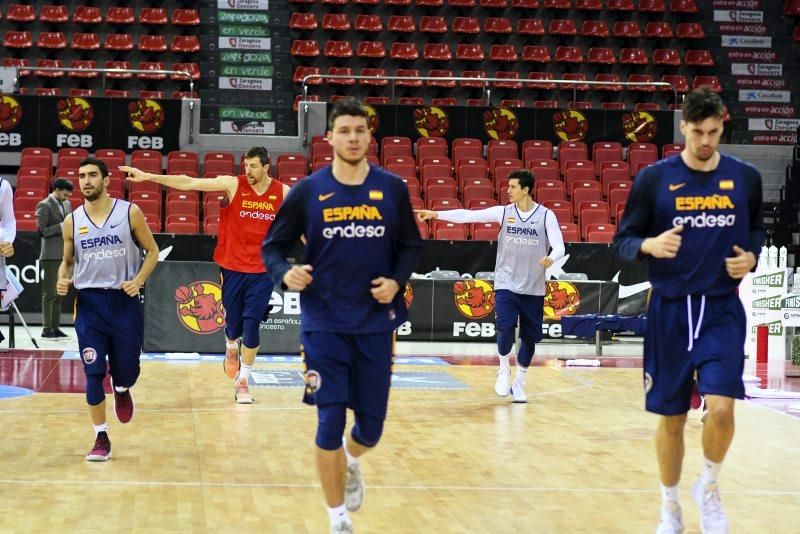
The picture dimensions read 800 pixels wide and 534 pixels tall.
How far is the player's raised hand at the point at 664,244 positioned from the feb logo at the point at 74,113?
53.4ft

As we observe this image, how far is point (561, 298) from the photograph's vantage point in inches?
615

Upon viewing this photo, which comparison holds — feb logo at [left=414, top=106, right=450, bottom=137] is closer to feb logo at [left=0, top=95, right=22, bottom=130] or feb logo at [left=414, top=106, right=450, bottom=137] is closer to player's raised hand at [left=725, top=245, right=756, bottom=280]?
feb logo at [left=0, top=95, right=22, bottom=130]

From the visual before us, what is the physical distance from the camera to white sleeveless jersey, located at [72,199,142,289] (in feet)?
23.5

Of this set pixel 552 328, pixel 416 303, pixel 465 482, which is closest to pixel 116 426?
pixel 465 482

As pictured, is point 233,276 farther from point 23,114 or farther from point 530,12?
point 530,12

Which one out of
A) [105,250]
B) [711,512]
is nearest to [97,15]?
[105,250]

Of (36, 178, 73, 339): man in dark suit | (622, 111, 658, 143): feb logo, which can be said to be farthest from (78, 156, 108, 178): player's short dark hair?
(622, 111, 658, 143): feb logo

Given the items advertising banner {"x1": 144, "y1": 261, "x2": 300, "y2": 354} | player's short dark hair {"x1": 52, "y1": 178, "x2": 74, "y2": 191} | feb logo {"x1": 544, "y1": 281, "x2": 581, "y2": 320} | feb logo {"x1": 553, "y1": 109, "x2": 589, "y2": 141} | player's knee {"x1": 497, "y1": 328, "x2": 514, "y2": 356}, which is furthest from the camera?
feb logo {"x1": 553, "y1": 109, "x2": 589, "y2": 141}

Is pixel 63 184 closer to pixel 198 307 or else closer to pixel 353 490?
pixel 198 307

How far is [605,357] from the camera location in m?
14.6

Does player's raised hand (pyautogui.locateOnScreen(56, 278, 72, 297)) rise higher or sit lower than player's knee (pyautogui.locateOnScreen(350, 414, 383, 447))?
higher

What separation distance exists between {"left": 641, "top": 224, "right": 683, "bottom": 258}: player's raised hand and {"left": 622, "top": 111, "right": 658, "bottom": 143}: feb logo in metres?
16.6

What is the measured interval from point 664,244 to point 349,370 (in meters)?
1.48

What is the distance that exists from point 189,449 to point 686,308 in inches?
150
